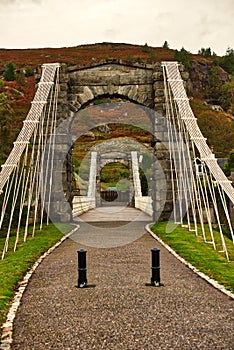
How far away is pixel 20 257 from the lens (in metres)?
9.55

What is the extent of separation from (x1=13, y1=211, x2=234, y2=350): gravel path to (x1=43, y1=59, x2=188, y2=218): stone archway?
27.7ft

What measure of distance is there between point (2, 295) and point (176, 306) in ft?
6.87

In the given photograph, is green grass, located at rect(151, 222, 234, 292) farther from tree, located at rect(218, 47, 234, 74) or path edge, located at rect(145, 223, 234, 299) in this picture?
tree, located at rect(218, 47, 234, 74)

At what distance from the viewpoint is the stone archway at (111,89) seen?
1642 centimetres

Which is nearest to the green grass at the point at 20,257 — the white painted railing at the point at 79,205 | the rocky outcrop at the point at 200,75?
the white painted railing at the point at 79,205

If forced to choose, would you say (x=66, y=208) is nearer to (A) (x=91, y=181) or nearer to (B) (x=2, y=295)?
(B) (x=2, y=295)

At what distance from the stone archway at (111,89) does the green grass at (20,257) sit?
3.06m

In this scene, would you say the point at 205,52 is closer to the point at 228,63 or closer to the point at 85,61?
the point at 228,63

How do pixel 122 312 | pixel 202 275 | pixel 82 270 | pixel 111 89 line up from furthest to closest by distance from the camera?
pixel 111 89 → pixel 202 275 → pixel 82 270 → pixel 122 312

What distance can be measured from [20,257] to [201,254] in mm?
3229

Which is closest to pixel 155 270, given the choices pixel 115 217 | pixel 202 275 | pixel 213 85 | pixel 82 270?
pixel 82 270

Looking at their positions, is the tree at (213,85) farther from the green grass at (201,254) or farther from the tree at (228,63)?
the green grass at (201,254)

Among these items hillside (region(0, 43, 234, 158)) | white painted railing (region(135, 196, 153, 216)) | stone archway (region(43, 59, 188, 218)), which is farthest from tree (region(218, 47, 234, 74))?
stone archway (region(43, 59, 188, 218))

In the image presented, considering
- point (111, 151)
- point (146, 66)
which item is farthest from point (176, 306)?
point (111, 151)
